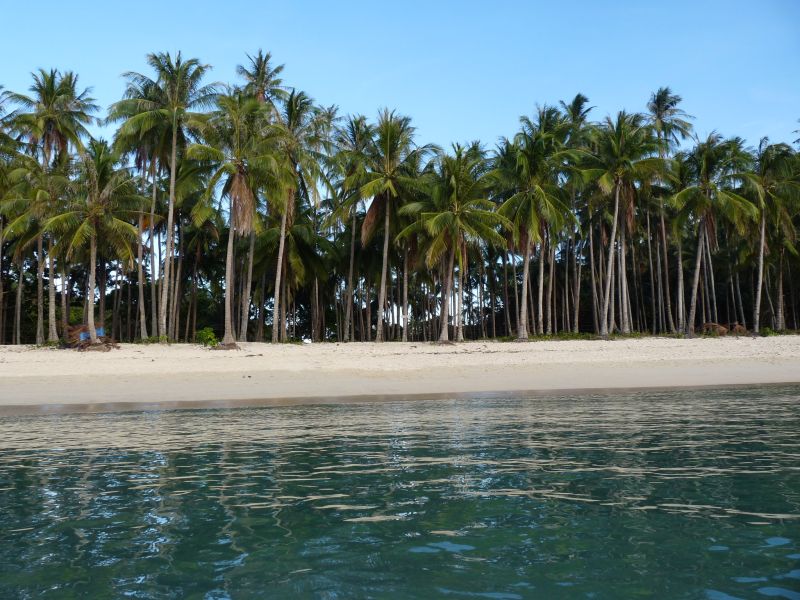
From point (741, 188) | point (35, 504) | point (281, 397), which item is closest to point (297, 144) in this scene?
point (281, 397)

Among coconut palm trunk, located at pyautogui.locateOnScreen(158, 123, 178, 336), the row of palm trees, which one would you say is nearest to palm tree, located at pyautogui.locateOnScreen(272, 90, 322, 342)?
the row of palm trees

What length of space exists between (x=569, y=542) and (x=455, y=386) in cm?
1449

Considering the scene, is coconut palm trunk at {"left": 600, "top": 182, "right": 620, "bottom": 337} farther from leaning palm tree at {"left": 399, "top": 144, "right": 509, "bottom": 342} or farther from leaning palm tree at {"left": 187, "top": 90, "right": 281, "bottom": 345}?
leaning palm tree at {"left": 187, "top": 90, "right": 281, "bottom": 345}

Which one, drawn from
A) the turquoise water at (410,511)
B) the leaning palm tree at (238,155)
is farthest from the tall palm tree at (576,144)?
the turquoise water at (410,511)

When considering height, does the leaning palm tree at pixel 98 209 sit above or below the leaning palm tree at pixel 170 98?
below

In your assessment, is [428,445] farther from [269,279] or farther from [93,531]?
[269,279]

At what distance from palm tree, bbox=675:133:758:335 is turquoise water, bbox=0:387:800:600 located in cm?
Answer: 2612

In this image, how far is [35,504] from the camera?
6387 millimetres

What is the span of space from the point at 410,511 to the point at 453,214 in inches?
1031

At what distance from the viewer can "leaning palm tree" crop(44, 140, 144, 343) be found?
28250 mm

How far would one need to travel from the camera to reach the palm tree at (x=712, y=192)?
34594 mm

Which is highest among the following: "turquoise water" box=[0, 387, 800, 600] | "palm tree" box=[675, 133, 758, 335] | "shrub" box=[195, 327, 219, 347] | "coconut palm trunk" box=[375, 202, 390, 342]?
"palm tree" box=[675, 133, 758, 335]

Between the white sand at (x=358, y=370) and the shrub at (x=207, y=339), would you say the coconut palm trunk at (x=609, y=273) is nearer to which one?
the white sand at (x=358, y=370)

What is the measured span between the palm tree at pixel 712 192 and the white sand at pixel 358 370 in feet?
26.4
